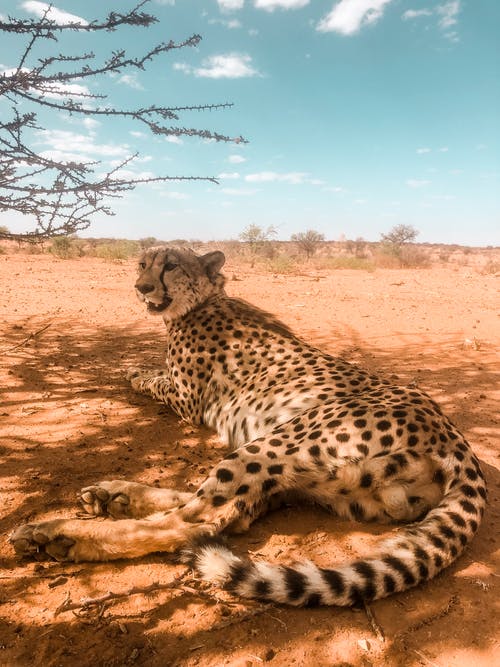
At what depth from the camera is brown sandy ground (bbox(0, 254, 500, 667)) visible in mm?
1527

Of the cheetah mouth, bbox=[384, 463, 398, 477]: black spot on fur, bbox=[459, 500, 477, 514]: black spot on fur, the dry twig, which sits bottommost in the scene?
bbox=[459, 500, 477, 514]: black spot on fur

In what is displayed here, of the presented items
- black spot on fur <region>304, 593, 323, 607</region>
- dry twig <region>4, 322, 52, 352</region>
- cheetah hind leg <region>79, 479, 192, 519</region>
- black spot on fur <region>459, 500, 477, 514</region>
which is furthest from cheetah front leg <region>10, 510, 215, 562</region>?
dry twig <region>4, 322, 52, 352</region>

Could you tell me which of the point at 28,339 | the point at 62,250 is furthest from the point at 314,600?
the point at 62,250

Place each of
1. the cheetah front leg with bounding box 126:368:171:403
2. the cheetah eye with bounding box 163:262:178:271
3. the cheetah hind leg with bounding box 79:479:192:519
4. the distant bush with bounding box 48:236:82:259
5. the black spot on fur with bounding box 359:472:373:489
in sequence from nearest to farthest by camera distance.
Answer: the black spot on fur with bounding box 359:472:373:489 → the cheetah hind leg with bounding box 79:479:192:519 → the cheetah front leg with bounding box 126:368:171:403 → the cheetah eye with bounding box 163:262:178:271 → the distant bush with bounding box 48:236:82:259

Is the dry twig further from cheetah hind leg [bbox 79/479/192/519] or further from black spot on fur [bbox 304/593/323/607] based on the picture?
black spot on fur [bbox 304/593/323/607]

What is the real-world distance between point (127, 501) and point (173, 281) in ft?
6.22

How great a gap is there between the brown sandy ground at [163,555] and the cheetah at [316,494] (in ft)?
0.26

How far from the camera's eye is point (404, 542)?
1.83m

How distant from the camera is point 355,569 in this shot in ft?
5.65

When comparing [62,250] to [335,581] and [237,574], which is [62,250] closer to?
[237,574]

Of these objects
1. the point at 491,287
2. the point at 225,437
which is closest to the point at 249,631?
the point at 225,437

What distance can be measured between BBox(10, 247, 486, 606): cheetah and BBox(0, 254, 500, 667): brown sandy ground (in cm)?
8

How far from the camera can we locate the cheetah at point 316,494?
5.65 feet

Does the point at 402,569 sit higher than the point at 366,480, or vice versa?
the point at 366,480
